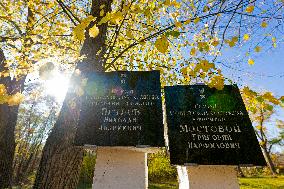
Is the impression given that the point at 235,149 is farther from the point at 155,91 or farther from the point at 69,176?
the point at 69,176

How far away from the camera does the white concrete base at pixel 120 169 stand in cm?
348

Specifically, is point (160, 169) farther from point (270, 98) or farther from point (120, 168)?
point (270, 98)

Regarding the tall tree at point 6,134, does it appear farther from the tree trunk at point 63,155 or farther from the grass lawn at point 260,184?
the grass lawn at point 260,184

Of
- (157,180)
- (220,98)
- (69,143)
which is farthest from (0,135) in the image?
(157,180)

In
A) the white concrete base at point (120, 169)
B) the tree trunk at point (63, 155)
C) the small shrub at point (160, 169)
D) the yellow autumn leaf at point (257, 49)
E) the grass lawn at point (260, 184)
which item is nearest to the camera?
the white concrete base at point (120, 169)

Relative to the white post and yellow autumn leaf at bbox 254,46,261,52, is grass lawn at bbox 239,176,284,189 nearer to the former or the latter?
yellow autumn leaf at bbox 254,46,261,52

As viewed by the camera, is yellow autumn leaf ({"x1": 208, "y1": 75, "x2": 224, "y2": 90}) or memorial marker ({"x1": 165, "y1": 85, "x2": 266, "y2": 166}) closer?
memorial marker ({"x1": 165, "y1": 85, "x2": 266, "y2": 166})

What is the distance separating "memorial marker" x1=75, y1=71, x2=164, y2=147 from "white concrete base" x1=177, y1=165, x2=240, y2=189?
61cm

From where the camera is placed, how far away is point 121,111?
12.7 feet

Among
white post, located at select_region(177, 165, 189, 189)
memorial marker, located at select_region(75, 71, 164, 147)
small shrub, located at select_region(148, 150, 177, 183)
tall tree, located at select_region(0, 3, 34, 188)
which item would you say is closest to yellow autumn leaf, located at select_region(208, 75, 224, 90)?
memorial marker, located at select_region(75, 71, 164, 147)

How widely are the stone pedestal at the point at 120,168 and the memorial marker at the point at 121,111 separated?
0.61ft

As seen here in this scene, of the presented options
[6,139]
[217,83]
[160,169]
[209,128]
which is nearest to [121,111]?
[209,128]

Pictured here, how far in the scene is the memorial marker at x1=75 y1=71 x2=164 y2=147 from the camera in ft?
11.7

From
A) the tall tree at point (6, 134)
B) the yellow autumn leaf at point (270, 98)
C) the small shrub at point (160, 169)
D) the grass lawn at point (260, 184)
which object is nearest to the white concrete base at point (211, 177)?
the yellow autumn leaf at point (270, 98)
